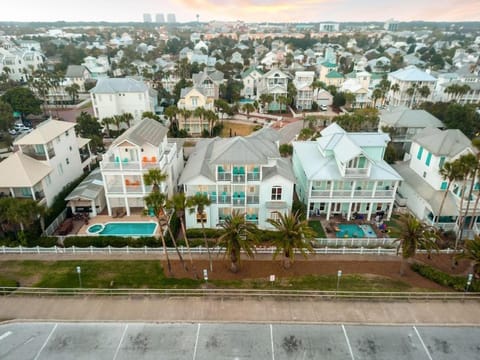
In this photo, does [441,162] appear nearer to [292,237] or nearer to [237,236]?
[292,237]

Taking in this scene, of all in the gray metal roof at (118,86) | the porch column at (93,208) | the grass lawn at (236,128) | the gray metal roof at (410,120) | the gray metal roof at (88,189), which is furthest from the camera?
the grass lawn at (236,128)

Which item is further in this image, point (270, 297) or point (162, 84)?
point (162, 84)

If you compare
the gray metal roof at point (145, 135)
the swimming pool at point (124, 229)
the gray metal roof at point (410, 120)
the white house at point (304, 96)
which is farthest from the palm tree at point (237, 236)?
the white house at point (304, 96)

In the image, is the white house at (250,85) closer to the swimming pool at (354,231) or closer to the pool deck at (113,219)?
the pool deck at (113,219)

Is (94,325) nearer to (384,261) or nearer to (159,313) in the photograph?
(159,313)

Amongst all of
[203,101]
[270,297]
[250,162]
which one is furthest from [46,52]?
[270,297]

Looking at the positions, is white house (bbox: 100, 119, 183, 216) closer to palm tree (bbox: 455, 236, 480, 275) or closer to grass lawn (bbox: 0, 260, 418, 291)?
grass lawn (bbox: 0, 260, 418, 291)
